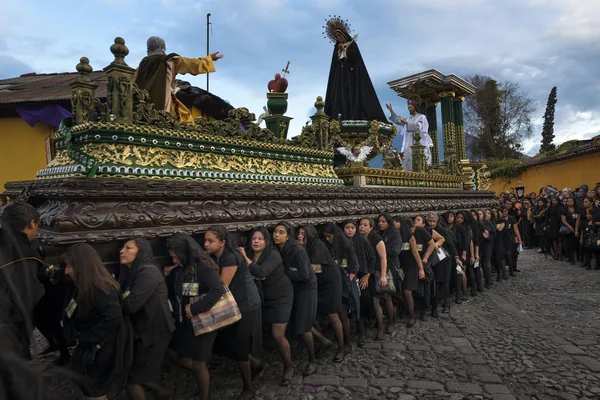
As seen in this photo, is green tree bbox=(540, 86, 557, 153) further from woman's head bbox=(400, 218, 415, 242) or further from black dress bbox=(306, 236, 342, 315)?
black dress bbox=(306, 236, 342, 315)

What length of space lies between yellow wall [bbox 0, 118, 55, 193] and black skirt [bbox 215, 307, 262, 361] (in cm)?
957

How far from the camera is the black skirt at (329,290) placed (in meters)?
5.14

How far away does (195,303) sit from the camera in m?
3.60

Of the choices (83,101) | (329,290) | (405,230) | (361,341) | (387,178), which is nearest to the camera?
(83,101)

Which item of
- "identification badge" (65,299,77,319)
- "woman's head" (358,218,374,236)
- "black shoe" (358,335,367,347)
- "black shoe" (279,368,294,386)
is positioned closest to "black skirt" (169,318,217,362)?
"identification badge" (65,299,77,319)

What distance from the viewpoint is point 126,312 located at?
3270 mm

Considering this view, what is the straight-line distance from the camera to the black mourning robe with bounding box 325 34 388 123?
28.3 ft

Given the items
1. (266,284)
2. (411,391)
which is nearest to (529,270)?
(411,391)

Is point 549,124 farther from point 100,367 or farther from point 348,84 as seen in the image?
point 100,367

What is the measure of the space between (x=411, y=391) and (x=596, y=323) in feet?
13.2

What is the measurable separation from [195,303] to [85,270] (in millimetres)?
955

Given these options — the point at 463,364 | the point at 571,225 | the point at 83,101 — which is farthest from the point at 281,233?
the point at 571,225

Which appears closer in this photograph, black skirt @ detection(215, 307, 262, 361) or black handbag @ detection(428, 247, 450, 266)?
black skirt @ detection(215, 307, 262, 361)

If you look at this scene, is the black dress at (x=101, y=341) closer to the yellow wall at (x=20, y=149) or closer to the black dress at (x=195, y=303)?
the black dress at (x=195, y=303)
